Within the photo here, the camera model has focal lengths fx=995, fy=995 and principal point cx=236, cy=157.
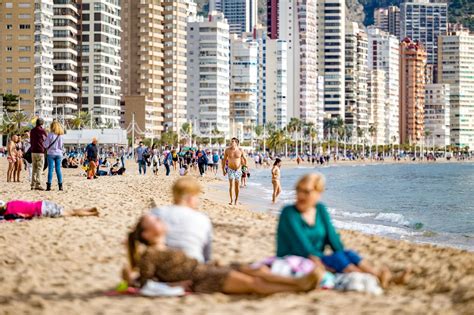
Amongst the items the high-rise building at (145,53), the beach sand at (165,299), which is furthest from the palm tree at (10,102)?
the beach sand at (165,299)

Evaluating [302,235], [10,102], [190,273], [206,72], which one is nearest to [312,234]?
[302,235]

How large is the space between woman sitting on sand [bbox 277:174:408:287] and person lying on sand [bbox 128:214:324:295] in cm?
33

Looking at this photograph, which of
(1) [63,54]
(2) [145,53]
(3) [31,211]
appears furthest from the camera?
(2) [145,53]

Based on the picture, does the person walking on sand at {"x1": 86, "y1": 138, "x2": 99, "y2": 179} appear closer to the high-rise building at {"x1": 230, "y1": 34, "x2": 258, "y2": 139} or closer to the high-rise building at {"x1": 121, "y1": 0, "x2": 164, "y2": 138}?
the high-rise building at {"x1": 121, "y1": 0, "x2": 164, "y2": 138}

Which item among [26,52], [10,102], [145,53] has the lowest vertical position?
[10,102]

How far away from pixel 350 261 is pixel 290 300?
957 millimetres

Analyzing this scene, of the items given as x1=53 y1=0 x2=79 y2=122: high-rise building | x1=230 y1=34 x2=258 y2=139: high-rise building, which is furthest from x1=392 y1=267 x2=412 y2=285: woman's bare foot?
x1=230 y1=34 x2=258 y2=139: high-rise building

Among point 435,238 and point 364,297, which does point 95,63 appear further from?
point 364,297

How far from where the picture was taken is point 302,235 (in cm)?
894

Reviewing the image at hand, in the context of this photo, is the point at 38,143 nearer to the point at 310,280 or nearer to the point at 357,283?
the point at 357,283

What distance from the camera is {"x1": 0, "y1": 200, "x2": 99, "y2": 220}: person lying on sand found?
49.4 feet

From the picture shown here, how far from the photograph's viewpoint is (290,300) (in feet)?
28.0

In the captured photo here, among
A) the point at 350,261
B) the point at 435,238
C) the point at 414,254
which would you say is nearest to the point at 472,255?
the point at 414,254

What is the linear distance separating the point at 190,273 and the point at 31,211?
23.0ft
